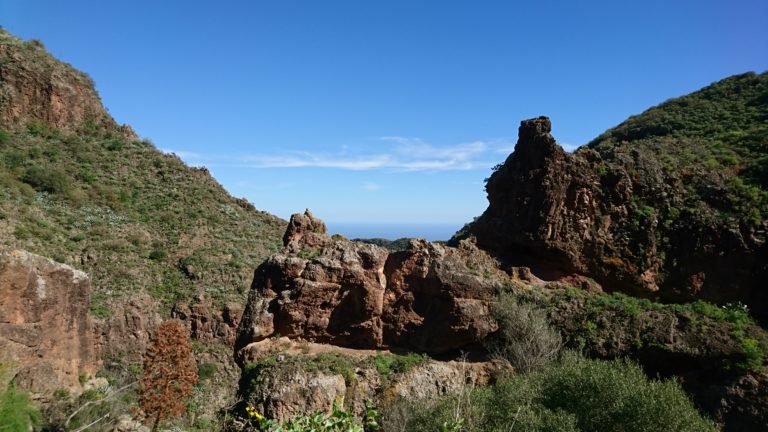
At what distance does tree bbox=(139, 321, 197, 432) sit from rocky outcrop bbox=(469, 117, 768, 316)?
14.1 metres

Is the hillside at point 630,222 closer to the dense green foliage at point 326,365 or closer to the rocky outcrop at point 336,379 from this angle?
the rocky outcrop at point 336,379

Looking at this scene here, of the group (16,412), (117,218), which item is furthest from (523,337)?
(117,218)

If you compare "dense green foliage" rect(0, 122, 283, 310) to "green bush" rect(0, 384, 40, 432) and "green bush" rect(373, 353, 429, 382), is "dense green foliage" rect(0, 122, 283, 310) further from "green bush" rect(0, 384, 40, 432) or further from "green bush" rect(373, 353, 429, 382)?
"green bush" rect(373, 353, 429, 382)

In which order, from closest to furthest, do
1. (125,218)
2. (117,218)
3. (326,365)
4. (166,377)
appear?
(326,365)
(166,377)
(117,218)
(125,218)

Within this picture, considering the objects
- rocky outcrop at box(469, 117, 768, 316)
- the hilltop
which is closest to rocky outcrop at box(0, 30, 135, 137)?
the hilltop

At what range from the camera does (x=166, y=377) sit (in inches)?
776

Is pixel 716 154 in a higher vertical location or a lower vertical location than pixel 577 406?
higher

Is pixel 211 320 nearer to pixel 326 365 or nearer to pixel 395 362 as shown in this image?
pixel 326 365

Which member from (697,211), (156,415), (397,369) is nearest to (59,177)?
(156,415)

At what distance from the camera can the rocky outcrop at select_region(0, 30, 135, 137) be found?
42.0 m

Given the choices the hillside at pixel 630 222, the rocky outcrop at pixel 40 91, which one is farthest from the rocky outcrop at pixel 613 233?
the rocky outcrop at pixel 40 91

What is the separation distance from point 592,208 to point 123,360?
85.0 feet

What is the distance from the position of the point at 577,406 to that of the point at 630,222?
11.5 m

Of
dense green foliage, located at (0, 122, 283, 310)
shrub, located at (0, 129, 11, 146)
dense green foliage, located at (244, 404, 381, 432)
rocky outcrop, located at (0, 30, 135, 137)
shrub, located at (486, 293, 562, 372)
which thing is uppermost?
rocky outcrop, located at (0, 30, 135, 137)
